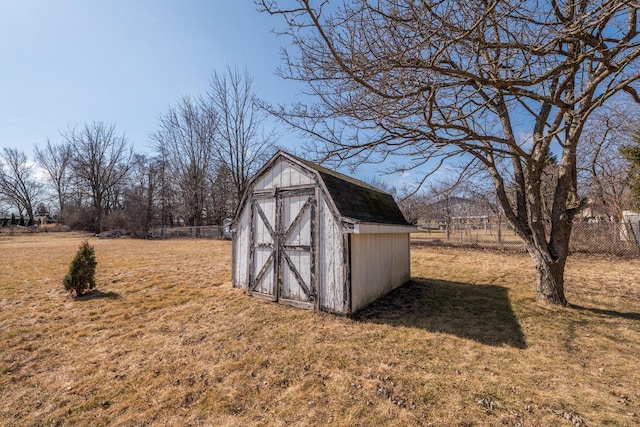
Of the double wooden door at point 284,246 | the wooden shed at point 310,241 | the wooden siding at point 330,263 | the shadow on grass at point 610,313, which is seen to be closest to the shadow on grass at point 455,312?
the wooden shed at point 310,241

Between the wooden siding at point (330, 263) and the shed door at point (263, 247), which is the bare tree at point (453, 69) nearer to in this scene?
the wooden siding at point (330, 263)

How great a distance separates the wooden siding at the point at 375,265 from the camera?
5547 mm

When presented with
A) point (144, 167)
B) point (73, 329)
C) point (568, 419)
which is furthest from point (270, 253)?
point (144, 167)

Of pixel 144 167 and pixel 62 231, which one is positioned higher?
pixel 144 167

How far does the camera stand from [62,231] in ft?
109

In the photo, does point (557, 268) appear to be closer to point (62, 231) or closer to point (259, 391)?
point (259, 391)

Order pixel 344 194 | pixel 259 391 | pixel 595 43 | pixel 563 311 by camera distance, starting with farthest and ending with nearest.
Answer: pixel 344 194 < pixel 563 311 < pixel 595 43 < pixel 259 391

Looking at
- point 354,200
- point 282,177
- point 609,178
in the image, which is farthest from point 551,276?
point 609,178

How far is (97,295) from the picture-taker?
685 centimetres

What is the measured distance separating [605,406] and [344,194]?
4755 mm

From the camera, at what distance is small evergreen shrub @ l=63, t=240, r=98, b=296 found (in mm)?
6680

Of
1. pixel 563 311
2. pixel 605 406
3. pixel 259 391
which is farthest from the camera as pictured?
pixel 563 311

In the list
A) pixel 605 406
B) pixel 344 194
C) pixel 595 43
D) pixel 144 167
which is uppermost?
pixel 144 167

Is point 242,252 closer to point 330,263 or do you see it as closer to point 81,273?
point 330,263
